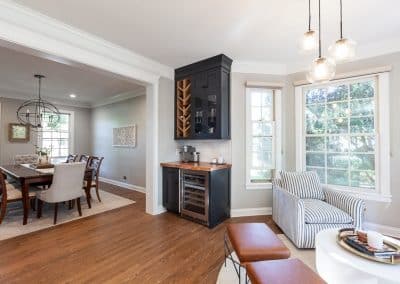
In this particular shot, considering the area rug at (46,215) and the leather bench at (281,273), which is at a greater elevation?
the leather bench at (281,273)

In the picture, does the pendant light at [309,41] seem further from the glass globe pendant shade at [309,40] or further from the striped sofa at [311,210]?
the striped sofa at [311,210]

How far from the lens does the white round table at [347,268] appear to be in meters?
1.29

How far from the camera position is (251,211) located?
143 inches

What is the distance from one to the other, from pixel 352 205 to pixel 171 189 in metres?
2.60

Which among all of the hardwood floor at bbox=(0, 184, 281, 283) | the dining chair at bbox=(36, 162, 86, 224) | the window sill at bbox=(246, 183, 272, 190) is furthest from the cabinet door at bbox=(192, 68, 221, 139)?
the dining chair at bbox=(36, 162, 86, 224)

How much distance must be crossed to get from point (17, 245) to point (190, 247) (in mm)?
2142

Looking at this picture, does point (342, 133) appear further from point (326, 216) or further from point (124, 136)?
point (124, 136)

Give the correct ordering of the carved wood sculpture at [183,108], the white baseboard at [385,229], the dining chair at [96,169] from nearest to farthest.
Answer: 1. the white baseboard at [385,229]
2. the carved wood sculpture at [183,108]
3. the dining chair at [96,169]

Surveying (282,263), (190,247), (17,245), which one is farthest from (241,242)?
Answer: (17,245)

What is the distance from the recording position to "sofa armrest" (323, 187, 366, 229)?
242cm

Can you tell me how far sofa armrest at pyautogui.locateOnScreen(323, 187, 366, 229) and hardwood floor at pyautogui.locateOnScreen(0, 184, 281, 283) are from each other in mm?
886

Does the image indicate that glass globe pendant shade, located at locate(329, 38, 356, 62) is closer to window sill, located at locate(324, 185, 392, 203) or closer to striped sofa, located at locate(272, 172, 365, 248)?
striped sofa, located at locate(272, 172, 365, 248)

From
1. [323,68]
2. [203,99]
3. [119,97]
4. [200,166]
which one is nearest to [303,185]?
[200,166]

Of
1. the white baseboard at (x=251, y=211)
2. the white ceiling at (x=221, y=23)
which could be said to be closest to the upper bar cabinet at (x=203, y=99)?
the white ceiling at (x=221, y=23)
